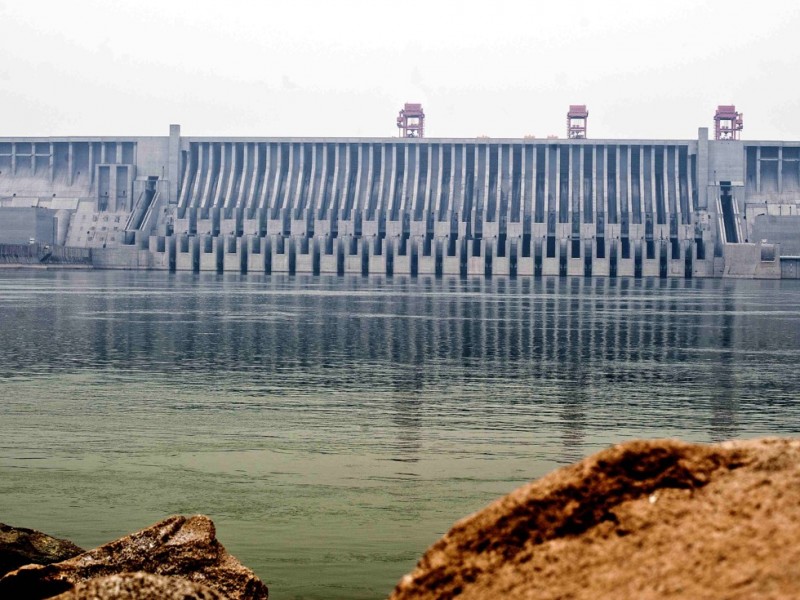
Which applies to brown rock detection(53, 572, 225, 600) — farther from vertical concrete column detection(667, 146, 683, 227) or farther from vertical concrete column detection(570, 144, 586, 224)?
vertical concrete column detection(570, 144, 586, 224)

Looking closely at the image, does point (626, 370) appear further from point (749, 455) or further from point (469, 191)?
point (469, 191)

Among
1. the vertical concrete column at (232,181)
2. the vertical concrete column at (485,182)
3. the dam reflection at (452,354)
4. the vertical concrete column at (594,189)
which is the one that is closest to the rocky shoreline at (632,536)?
the dam reflection at (452,354)

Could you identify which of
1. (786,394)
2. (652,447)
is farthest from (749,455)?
(786,394)

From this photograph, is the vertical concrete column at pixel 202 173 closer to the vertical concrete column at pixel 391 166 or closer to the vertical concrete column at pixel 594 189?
the vertical concrete column at pixel 391 166

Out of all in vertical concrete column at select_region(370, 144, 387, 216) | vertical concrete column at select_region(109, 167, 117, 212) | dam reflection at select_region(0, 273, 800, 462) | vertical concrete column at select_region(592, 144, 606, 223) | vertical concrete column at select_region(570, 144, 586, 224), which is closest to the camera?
dam reflection at select_region(0, 273, 800, 462)

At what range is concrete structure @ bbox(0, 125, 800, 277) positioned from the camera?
106750mm

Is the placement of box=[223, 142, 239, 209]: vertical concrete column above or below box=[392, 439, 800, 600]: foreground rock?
above

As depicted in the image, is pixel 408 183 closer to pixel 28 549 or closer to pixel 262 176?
pixel 262 176

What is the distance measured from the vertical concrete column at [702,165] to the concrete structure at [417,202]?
0.52 feet

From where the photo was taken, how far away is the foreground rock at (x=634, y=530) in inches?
173

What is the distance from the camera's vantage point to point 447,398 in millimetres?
20109

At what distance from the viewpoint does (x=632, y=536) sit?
15.7 ft

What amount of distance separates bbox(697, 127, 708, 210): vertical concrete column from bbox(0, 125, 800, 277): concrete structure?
159mm

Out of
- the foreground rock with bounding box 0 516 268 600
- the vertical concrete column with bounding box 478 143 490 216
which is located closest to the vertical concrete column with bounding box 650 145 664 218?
the vertical concrete column with bounding box 478 143 490 216
